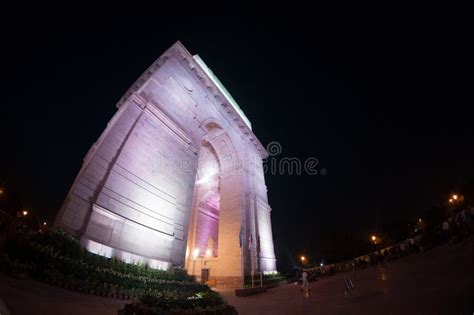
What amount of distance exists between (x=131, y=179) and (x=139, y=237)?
2.84 metres

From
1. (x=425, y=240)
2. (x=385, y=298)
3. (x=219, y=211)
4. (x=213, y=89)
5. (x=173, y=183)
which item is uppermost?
(x=213, y=89)

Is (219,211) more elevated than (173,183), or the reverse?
(219,211)

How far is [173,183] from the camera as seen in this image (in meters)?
13.5

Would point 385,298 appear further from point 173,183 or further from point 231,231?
point 231,231

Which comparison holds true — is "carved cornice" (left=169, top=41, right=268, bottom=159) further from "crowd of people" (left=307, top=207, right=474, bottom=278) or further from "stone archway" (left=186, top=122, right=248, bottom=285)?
"crowd of people" (left=307, top=207, right=474, bottom=278)

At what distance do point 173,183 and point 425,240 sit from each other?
15.5 meters

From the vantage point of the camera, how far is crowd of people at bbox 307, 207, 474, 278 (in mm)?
10047

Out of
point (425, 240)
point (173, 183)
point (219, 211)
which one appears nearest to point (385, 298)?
point (425, 240)

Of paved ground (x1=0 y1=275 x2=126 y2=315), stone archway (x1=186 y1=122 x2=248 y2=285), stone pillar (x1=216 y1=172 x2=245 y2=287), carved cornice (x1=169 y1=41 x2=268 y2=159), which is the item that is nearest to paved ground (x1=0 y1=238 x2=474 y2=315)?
paved ground (x1=0 y1=275 x2=126 y2=315)

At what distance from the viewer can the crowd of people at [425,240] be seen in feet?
33.0

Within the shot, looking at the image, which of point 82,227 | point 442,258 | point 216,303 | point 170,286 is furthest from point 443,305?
point 82,227

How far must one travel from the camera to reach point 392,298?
6.52 meters

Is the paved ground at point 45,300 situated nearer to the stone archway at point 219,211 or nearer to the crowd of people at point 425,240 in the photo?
the stone archway at point 219,211

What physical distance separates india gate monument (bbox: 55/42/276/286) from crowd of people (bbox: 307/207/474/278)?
6727 mm
